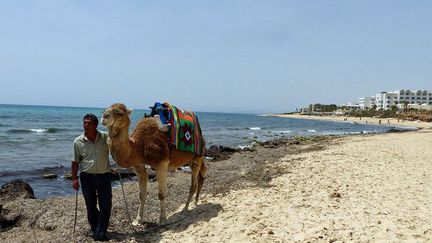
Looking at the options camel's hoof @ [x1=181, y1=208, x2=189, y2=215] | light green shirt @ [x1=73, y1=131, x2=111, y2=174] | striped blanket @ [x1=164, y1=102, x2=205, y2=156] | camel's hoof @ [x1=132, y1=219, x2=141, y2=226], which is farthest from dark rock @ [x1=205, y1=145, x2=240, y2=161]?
light green shirt @ [x1=73, y1=131, x2=111, y2=174]

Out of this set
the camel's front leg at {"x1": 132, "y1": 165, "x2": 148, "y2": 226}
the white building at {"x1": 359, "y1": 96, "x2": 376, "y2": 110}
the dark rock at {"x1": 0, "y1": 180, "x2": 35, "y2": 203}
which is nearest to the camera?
the camel's front leg at {"x1": 132, "y1": 165, "x2": 148, "y2": 226}

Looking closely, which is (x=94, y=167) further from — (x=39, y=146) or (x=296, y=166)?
(x=39, y=146)

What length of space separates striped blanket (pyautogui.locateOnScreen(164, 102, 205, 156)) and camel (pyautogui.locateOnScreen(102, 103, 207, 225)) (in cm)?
12

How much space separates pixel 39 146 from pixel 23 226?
2064 cm

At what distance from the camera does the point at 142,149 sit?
688 cm

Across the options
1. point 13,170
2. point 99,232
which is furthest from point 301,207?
point 13,170

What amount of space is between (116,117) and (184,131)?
1746 millimetres

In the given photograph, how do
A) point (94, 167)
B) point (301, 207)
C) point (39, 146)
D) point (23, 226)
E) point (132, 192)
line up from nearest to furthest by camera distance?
point (94, 167) → point (301, 207) → point (23, 226) → point (132, 192) → point (39, 146)

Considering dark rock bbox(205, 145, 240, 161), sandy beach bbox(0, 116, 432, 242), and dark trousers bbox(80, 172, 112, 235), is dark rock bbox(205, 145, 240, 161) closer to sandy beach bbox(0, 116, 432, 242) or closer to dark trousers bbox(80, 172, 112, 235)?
sandy beach bbox(0, 116, 432, 242)

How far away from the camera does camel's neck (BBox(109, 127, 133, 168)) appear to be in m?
6.22

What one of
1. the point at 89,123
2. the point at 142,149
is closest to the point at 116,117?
the point at 89,123

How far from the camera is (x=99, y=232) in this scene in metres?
6.64

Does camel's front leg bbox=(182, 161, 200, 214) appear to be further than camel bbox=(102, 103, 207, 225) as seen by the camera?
Yes

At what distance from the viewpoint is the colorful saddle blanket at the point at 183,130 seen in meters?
7.35
